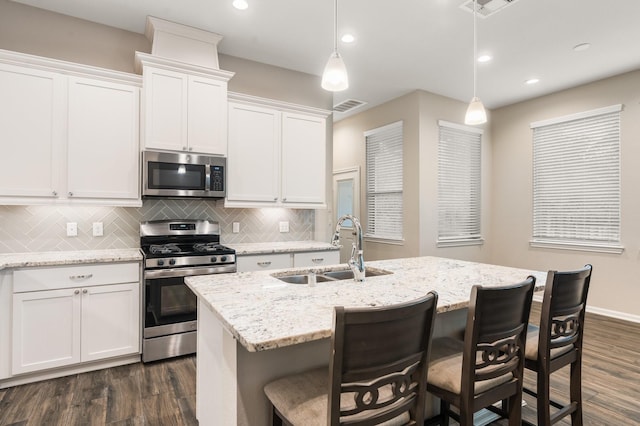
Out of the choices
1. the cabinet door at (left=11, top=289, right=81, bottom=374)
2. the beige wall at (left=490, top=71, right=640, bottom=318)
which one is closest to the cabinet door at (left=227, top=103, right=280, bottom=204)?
the cabinet door at (left=11, top=289, right=81, bottom=374)

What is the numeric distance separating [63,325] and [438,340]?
270 cm

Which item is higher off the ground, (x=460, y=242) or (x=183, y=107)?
(x=183, y=107)

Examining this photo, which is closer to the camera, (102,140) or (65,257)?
(65,257)

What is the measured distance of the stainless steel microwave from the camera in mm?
3047

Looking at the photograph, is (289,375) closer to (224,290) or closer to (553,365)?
(224,290)

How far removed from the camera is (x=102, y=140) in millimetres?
2971

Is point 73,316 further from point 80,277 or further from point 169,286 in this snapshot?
point 169,286

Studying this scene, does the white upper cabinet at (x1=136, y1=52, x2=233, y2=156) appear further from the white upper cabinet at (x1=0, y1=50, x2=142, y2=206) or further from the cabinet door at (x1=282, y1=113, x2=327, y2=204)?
the cabinet door at (x1=282, y1=113, x2=327, y2=204)

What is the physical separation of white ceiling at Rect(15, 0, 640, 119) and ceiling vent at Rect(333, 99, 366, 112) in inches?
34.1

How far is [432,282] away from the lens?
195 centimetres

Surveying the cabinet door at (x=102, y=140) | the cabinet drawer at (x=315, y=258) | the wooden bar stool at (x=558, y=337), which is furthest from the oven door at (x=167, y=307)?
the wooden bar stool at (x=558, y=337)

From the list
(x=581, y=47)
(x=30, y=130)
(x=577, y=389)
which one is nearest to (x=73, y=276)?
(x=30, y=130)

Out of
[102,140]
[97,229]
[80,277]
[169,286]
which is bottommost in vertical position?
[169,286]

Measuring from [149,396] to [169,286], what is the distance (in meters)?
0.84
